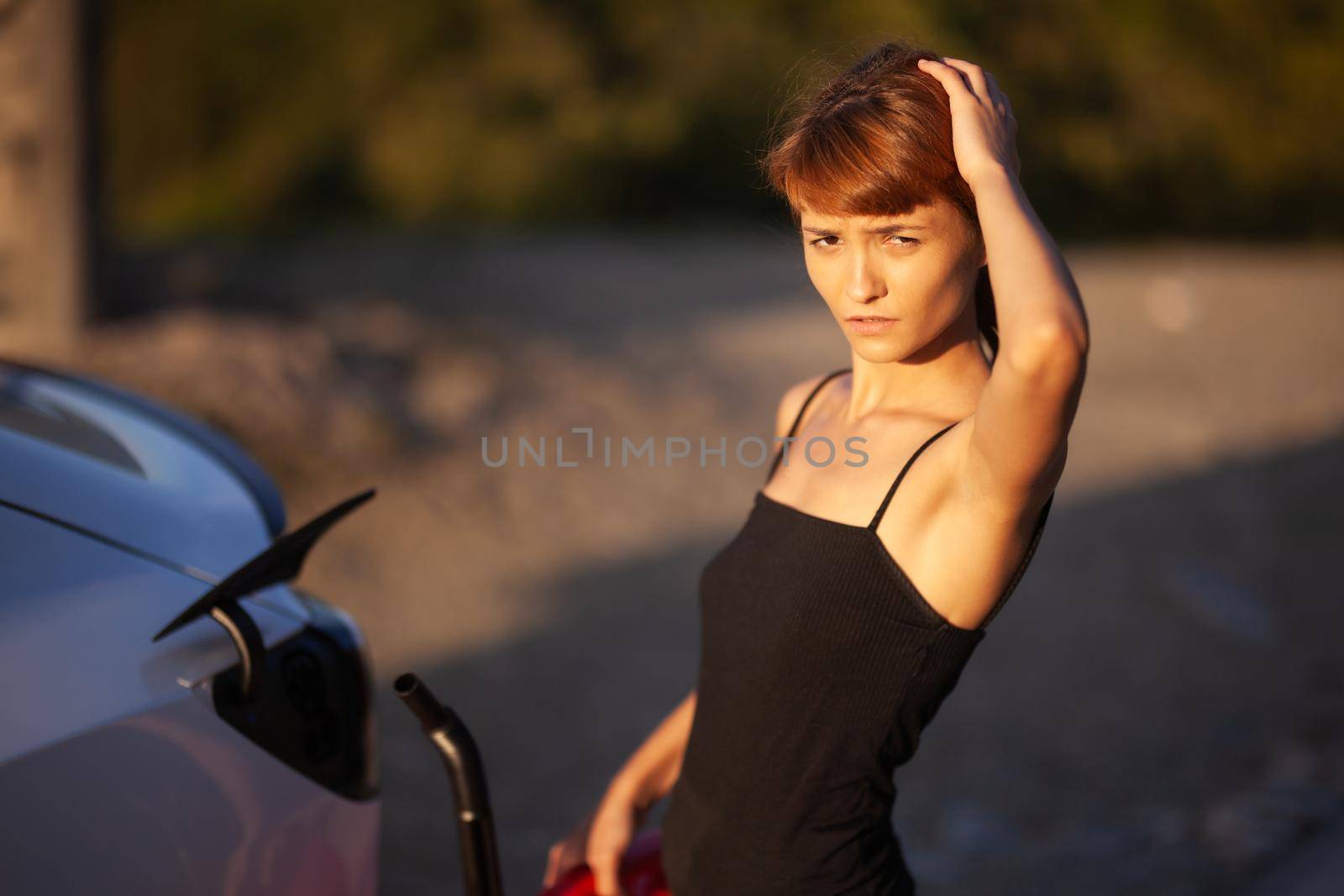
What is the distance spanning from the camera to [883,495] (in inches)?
51.9

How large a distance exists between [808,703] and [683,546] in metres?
4.33

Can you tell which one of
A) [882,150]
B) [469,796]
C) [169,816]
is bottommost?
[469,796]

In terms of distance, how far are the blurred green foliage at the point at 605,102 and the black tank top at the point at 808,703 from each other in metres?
10.7

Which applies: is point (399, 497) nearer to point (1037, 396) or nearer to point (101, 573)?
point (101, 573)

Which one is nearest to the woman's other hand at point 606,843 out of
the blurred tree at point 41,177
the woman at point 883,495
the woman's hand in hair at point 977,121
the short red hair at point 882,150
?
the woman at point 883,495

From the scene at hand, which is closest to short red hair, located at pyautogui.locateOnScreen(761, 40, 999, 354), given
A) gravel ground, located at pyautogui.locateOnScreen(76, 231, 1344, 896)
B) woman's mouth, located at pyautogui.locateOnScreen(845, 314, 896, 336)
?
woman's mouth, located at pyautogui.locateOnScreen(845, 314, 896, 336)

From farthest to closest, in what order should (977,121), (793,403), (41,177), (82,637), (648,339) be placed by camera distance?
1. (648,339)
2. (41,177)
3. (793,403)
4. (82,637)
5. (977,121)

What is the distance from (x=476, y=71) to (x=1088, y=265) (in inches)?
245

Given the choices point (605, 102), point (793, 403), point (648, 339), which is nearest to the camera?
point (793, 403)

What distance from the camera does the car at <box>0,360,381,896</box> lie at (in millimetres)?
1256

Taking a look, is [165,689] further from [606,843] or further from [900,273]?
[900,273]

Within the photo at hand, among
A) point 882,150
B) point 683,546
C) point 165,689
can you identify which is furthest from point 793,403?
point 683,546

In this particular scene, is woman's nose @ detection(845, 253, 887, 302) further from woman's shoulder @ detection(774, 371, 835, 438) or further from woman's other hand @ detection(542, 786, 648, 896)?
woman's other hand @ detection(542, 786, 648, 896)

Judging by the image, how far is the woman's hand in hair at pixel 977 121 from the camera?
3.96ft
